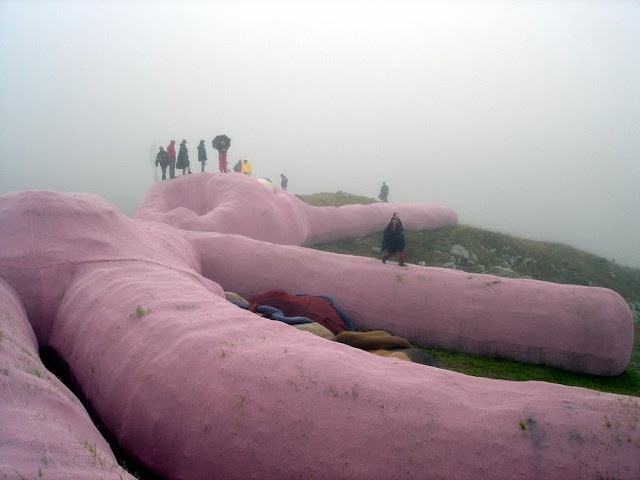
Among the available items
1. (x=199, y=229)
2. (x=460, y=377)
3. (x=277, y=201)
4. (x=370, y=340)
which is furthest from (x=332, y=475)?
(x=277, y=201)

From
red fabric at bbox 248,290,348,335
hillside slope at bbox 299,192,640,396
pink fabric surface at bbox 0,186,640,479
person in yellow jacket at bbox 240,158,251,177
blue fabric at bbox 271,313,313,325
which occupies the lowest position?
hillside slope at bbox 299,192,640,396

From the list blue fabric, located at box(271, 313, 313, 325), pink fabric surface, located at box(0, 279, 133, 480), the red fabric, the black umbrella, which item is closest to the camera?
pink fabric surface, located at box(0, 279, 133, 480)

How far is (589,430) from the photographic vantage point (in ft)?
7.68

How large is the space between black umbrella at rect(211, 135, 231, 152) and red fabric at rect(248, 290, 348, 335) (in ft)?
23.7

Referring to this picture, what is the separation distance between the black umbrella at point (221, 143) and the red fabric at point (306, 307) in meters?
7.23

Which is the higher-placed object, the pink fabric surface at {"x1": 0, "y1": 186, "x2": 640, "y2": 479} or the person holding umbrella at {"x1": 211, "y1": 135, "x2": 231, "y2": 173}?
the person holding umbrella at {"x1": 211, "y1": 135, "x2": 231, "y2": 173}

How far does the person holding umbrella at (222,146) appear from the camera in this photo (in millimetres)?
12000

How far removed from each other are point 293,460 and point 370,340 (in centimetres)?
250

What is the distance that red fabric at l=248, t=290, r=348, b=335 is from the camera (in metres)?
5.55

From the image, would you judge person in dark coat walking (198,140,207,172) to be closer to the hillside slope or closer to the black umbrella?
the black umbrella

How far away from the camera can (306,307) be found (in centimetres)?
560

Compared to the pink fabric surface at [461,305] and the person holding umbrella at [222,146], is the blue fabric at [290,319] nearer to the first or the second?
the pink fabric surface at [461,305]

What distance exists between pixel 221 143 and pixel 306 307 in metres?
7.64

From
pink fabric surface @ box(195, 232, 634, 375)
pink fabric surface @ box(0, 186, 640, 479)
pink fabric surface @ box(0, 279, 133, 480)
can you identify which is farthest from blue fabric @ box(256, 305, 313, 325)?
pink fabric surface @ box(0, 279, 133, 480)
